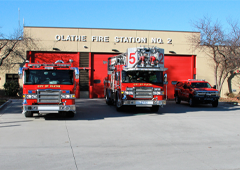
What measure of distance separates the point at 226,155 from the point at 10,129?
7500 millimetres

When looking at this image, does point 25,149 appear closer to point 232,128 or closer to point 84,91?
point 232,128

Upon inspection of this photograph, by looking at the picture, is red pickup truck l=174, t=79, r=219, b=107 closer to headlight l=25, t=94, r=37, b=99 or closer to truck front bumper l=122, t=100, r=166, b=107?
truck front bumper l=122, t=100, r=166, b=107

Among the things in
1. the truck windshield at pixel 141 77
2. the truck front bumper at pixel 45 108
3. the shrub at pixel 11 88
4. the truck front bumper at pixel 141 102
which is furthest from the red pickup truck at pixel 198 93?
the shrub at pixel 11 88

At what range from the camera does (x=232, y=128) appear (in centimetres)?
1089

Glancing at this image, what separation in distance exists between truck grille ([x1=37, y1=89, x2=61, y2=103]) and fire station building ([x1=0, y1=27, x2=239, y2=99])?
12.7 m

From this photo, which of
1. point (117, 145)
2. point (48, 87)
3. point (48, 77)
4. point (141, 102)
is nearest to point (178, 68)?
point (141, 102)

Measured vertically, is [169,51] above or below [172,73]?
above

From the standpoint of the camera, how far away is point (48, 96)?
38.0ft

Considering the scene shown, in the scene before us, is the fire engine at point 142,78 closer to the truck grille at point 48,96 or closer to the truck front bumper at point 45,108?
the truck front bumper at point 45,108

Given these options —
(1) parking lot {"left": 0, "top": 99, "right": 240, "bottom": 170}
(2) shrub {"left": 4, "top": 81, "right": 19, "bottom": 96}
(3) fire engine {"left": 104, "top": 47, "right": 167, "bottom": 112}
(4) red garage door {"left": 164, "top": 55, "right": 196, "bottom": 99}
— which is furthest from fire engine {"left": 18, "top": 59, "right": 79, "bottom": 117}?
(4) red garage door {"left": 164, "top": 55, "right": 196, "bottom": 99}

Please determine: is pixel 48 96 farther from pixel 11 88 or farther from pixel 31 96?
pixel 11 88

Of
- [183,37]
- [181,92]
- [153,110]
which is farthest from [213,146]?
[183,37]

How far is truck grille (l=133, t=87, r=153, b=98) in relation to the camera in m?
14.4

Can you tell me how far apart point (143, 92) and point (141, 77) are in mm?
855
